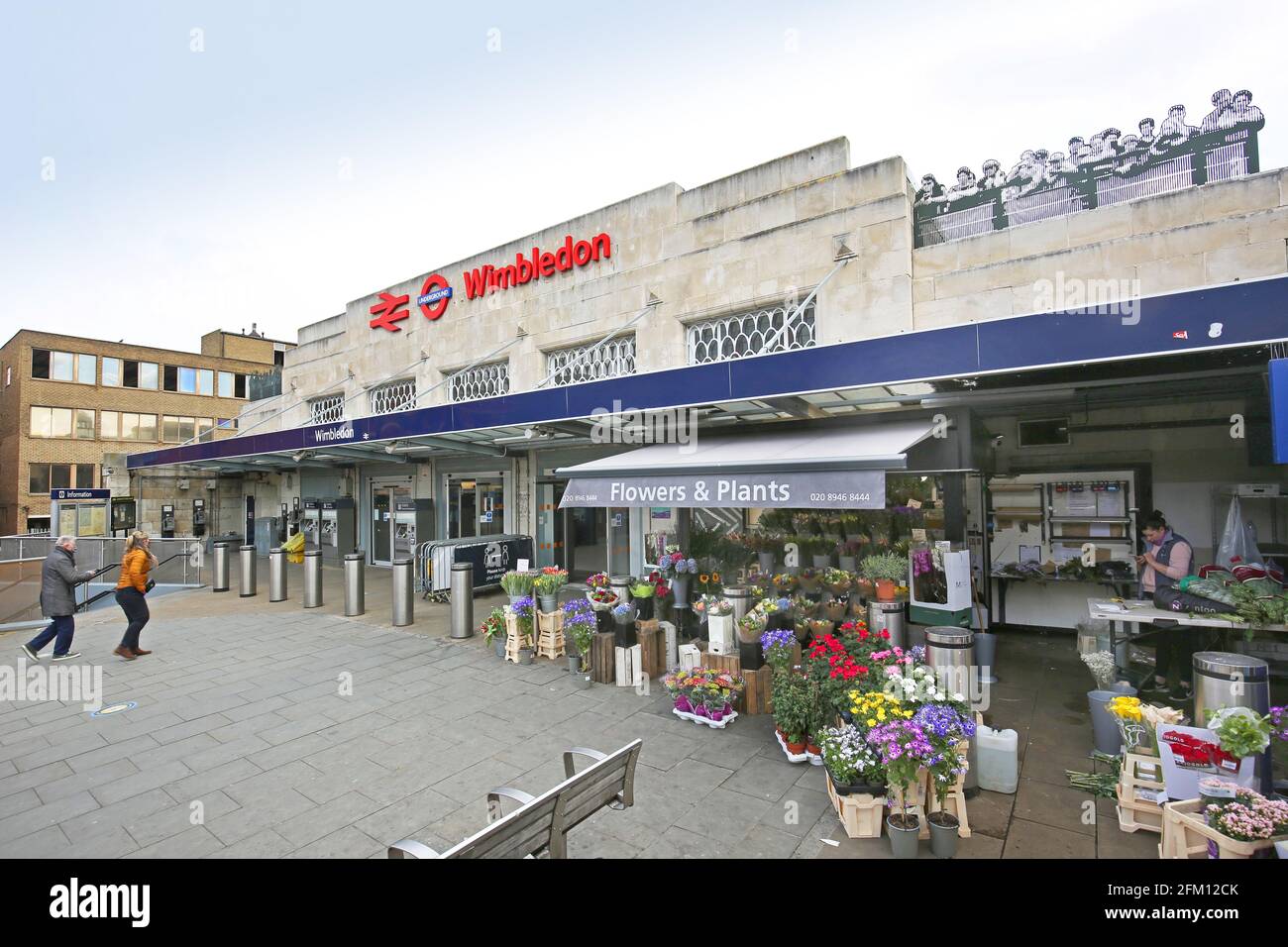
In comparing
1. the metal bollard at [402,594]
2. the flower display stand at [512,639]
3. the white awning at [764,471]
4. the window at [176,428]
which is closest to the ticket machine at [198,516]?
the window at [176,428]

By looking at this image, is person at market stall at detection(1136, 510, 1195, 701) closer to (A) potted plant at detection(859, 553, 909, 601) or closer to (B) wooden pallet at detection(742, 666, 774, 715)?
(A) potted plant at detection(859, 553, 909, 601)

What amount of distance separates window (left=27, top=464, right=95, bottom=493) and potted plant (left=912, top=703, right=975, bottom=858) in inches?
1606

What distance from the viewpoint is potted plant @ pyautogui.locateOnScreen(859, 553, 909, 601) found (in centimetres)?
698

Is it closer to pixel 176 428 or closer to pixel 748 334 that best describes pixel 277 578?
pixel 748 334

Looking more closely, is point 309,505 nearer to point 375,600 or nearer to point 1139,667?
point 375,600

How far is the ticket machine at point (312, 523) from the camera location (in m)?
18.3

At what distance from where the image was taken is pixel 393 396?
16.9 m

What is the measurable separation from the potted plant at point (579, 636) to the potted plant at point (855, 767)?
3.76 m

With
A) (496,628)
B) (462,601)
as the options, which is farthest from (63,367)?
(496,628)

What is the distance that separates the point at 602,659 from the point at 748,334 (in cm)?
611

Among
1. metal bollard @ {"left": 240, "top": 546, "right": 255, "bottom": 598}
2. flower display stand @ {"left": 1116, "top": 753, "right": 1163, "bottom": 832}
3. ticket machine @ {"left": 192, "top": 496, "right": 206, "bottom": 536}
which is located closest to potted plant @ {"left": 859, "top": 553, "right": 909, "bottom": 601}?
→ flower display stand @ {"left": 1116, "top": 753, "right": 1163, "bottom": 832}

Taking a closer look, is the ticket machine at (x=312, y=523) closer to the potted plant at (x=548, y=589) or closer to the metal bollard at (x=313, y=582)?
the metal bollard at (x=313, y=582)
